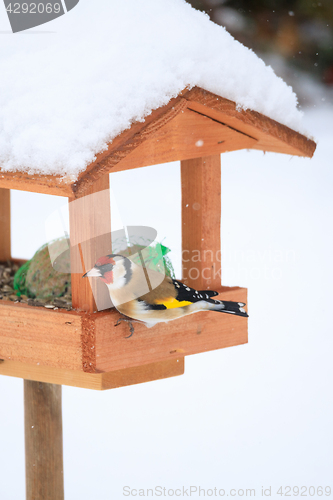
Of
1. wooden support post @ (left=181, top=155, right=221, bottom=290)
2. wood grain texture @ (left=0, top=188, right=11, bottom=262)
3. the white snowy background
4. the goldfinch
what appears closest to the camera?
the goldfinch

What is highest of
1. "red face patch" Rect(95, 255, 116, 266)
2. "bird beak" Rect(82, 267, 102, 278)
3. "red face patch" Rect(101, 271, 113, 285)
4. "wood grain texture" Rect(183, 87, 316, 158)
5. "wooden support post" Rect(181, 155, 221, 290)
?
"wood grain texture" Rect(183, 87, 316, 158)

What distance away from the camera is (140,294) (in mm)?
1123

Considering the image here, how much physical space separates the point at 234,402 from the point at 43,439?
3.53 feet

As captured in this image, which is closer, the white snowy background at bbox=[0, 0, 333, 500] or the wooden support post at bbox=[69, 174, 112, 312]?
the wooden support post at bbox=[69, 174, 112, 312]

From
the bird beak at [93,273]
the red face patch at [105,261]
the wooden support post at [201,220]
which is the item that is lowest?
the bird beak at [93,273]

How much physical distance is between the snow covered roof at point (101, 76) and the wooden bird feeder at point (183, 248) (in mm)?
22

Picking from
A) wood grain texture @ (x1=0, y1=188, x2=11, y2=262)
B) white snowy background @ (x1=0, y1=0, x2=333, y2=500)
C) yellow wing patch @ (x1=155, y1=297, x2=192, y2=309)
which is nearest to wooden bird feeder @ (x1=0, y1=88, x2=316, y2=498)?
yellow wing patch @ (x1=155, y1=297, x2=192, y2=309)

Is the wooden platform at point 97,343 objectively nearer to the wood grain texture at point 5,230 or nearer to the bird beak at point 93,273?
the bird beak at point 93,273

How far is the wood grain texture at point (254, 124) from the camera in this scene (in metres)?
1.19

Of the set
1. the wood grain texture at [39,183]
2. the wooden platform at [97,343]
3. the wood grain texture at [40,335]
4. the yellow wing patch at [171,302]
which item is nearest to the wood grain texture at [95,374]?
the wooden platform at [97,343]

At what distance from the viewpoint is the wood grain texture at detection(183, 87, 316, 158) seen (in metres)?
1.19

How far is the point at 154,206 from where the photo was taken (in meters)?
1.49

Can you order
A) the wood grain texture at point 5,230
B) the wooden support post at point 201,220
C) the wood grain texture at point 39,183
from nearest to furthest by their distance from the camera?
the wood grain texture at point 39,183 < the wooden support post at point 201,220 < the wood grain texture at point 5,230

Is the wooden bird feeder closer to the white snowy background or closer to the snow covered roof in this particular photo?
the snow covered roof
